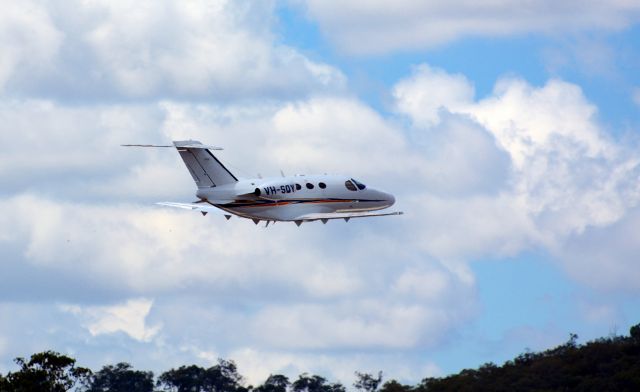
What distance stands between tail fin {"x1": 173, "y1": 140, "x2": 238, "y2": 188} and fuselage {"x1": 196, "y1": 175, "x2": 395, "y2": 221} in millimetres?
512

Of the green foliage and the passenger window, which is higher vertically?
the passenger window

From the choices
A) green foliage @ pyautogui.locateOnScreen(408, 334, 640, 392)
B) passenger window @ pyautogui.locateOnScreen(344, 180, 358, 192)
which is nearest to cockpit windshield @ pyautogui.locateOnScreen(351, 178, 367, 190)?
passenger window @ pyautogui.locateOnScreen(344, 180, 358, 192)

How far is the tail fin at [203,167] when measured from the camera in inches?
6033

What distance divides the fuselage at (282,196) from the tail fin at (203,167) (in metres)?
0.51

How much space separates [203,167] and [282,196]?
19.4 ft

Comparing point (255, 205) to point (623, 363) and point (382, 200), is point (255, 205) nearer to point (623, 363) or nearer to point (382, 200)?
point (382, 200)

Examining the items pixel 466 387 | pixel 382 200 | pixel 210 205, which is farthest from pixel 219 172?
pixel 466 387

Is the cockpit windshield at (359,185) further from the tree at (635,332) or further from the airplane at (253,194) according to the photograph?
the tree at (635,332)

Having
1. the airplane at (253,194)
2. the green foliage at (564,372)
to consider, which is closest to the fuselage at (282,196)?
the airplane at (253,194)

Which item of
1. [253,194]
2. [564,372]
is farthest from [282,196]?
[564,372]

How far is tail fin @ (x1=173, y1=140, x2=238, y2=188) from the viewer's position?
153 m

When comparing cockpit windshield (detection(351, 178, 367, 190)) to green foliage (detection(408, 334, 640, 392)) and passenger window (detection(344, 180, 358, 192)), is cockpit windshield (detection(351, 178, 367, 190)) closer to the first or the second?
passenger window (detection(344, 180, 358, 192))

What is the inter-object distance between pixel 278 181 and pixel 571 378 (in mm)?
34929

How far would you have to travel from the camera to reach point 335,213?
157 meters
